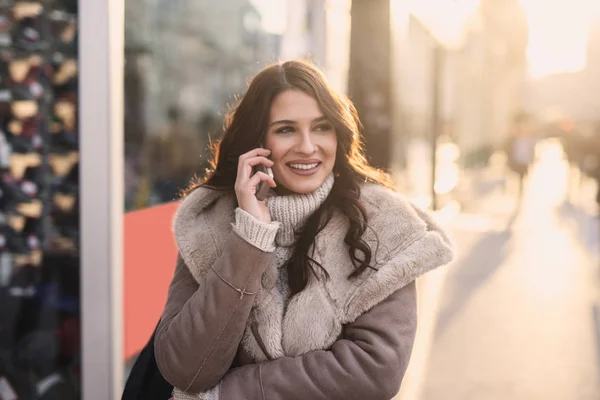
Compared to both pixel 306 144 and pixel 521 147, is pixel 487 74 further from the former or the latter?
pixel 306 144

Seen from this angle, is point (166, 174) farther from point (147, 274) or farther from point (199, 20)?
point (199, 20)

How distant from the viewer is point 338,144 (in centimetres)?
178

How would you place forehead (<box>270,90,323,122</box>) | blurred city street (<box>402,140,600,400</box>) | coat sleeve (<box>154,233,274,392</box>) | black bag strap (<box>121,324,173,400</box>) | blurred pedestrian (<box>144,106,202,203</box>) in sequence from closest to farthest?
coat sleeve (<box>154,233,274,392</box>) → forehead (<box>270,90,323,122</box>) → black bag strap (<box>121,324,173,400</box>) → blurred pedestrian (<box>144,106,202,203</box>) → blurred city street (<box>402,140,600,400</box>)

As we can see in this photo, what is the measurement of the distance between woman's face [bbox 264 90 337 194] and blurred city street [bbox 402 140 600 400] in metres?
2.70

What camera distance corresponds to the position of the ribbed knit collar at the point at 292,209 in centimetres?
171

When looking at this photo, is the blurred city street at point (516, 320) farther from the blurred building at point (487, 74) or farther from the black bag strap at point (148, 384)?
the blurred building at point (487, 74)

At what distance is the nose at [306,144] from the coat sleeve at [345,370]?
0.41m

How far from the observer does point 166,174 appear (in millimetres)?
3836

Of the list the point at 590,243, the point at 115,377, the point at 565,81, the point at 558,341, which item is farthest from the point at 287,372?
the point at 565,81

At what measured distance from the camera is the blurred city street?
4180 mm

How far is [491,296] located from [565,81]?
84.0m

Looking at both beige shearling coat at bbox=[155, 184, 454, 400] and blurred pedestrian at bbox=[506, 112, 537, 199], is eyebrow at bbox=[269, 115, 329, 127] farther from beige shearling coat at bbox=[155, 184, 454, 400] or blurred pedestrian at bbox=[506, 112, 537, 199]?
blurred pedestrian at bbox=[506, 112, 537, 199]

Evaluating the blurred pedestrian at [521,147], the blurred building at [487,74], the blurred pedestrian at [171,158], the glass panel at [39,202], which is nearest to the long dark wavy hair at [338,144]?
the glass panel at [39,202]

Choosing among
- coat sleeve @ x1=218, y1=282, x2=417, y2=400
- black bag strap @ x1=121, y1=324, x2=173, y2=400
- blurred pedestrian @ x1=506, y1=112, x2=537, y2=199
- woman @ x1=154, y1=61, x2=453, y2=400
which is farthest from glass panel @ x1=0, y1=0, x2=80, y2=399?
blurred pedestrian @ x1=506, y1=112, x2=537, y2=199
